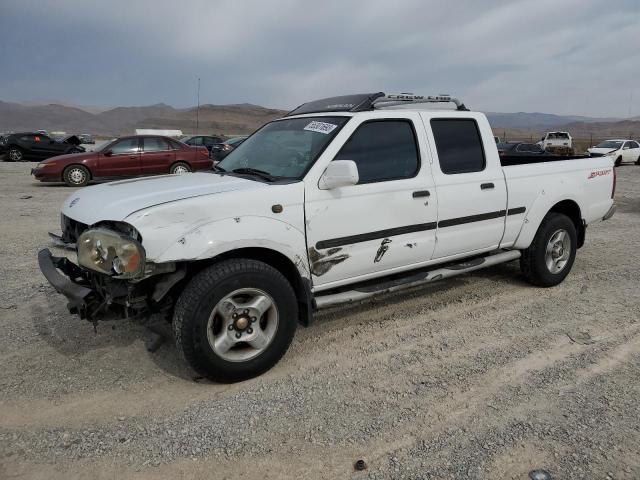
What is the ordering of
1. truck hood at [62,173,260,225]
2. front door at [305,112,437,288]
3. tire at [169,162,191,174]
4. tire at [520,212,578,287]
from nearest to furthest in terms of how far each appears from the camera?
truck hood at [62,173,260,225], front door at [305,112,437,288], tire at [520,212,578,287], tire at [169,162,191,174]

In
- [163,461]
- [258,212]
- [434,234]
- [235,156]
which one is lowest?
[163,461]

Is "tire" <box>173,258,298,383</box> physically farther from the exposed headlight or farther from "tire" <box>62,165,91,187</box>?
"tire" <box>62,165,91,187</box>

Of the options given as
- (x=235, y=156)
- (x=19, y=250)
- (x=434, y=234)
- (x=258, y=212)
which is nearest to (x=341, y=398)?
(x=258, y=212)

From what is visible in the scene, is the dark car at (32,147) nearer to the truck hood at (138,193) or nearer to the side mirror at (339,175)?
the truck hood at (138,193)

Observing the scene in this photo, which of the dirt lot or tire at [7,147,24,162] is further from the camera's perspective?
tire at [7,147,24,162]

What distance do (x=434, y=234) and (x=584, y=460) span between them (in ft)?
6.77

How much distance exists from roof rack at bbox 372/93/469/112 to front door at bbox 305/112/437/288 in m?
0.19

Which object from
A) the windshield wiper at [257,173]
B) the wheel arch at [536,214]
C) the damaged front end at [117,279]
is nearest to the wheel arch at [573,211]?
the wheel arch at [536,214]

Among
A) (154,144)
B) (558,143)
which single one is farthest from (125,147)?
(558,143)

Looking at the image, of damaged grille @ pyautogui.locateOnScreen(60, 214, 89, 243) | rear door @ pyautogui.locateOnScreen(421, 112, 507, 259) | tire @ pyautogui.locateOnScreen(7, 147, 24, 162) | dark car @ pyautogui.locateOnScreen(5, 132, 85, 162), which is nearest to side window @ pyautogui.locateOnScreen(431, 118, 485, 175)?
rear door @ pyautogui.locateOnScreen(421, 112, 507, 259)

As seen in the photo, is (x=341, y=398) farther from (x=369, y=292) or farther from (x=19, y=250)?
(x=19, y=250)

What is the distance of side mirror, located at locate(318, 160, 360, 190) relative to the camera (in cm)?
335

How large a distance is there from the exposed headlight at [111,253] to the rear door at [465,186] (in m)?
2.49

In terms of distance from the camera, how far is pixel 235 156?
4402 mm
